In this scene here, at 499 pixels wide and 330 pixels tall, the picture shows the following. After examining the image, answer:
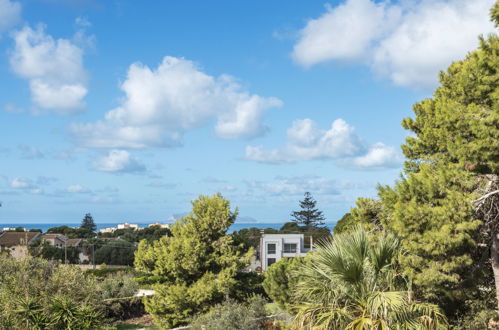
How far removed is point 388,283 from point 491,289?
467cm

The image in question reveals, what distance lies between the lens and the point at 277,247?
54.4 meters

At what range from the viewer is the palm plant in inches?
352

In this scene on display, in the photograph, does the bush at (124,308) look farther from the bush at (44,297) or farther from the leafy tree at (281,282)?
the leafy tree at (281,282)

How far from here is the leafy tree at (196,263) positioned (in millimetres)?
16078

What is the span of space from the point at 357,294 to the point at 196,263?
770cm

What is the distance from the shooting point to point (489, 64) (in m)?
10.5

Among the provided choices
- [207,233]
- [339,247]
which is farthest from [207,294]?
[339,247]

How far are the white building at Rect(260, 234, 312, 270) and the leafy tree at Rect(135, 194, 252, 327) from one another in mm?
37551

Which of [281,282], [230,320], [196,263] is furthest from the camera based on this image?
[196,263]

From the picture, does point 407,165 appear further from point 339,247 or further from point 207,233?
point 207,233

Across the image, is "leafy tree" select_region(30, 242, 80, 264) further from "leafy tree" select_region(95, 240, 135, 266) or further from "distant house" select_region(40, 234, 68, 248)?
"distant house" select_region(40, 234, 68, 248)

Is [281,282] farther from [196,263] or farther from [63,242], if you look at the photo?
[63,242]

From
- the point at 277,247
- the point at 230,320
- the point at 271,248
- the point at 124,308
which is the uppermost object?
the point at 230,320

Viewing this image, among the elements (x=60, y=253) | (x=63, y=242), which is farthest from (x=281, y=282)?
(x=63, y=242)
